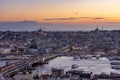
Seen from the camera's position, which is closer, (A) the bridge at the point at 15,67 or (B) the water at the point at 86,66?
(A) the bridge at the point at 15,67

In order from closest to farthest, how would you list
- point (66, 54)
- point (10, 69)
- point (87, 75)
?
point (87, 75) → point (10, 69) → point (66, 54)

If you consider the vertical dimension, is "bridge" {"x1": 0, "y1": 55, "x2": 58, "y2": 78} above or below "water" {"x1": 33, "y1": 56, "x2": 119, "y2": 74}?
above

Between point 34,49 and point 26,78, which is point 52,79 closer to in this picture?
point 26,78

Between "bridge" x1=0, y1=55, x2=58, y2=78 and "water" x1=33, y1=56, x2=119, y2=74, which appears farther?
"water" x1=33, y1=56, x2=119, y2=74

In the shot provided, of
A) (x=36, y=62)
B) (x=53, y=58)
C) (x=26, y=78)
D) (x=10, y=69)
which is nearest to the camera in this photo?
(x=26, y=78)

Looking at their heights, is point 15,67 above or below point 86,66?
above

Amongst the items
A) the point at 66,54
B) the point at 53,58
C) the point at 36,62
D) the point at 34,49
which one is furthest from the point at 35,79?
the point at 34,49

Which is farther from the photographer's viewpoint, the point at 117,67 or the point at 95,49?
the point at 95,49

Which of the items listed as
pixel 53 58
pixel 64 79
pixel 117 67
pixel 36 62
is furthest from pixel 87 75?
pixel 53 58

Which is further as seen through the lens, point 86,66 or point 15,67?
point 86,66

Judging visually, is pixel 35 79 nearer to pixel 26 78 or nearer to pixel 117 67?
pixel 26 78

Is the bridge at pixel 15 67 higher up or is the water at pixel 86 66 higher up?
the bridge at pixel 15 67
